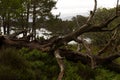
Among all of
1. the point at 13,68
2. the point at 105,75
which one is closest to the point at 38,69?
the point at 13,68

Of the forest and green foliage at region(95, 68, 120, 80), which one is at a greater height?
the forest

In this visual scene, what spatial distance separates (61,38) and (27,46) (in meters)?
2.12

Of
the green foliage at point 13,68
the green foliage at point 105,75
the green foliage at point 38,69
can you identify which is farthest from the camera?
the green foliage at point 105,75

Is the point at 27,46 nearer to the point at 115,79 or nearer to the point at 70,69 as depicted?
the point at 70,69

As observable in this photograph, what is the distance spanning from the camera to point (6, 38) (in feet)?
46.8

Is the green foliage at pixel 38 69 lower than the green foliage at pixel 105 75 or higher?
higher

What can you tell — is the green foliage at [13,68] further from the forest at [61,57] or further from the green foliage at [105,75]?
the green foliage at [105,75]

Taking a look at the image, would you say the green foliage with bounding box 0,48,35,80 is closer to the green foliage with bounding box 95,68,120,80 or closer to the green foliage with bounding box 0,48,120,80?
the green foliage with bounding box 0,48,120,80

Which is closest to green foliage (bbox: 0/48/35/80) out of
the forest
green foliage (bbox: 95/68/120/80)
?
the forest

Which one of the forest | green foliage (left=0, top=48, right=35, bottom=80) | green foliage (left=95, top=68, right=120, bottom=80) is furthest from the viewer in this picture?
green foliage (left=95, top=68, right=120, bottom=80)

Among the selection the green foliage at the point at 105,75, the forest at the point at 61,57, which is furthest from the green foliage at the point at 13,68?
the green foliage at the point at 105,75

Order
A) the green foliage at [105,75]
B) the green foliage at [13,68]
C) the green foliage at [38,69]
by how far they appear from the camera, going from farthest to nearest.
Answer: the green foliage at [105,75]
the green foliage at [38,69]
the green foliage at [13,68]

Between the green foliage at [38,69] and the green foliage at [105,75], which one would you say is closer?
the green foliage at [38,69]

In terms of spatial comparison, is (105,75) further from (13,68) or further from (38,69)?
(13,68)
